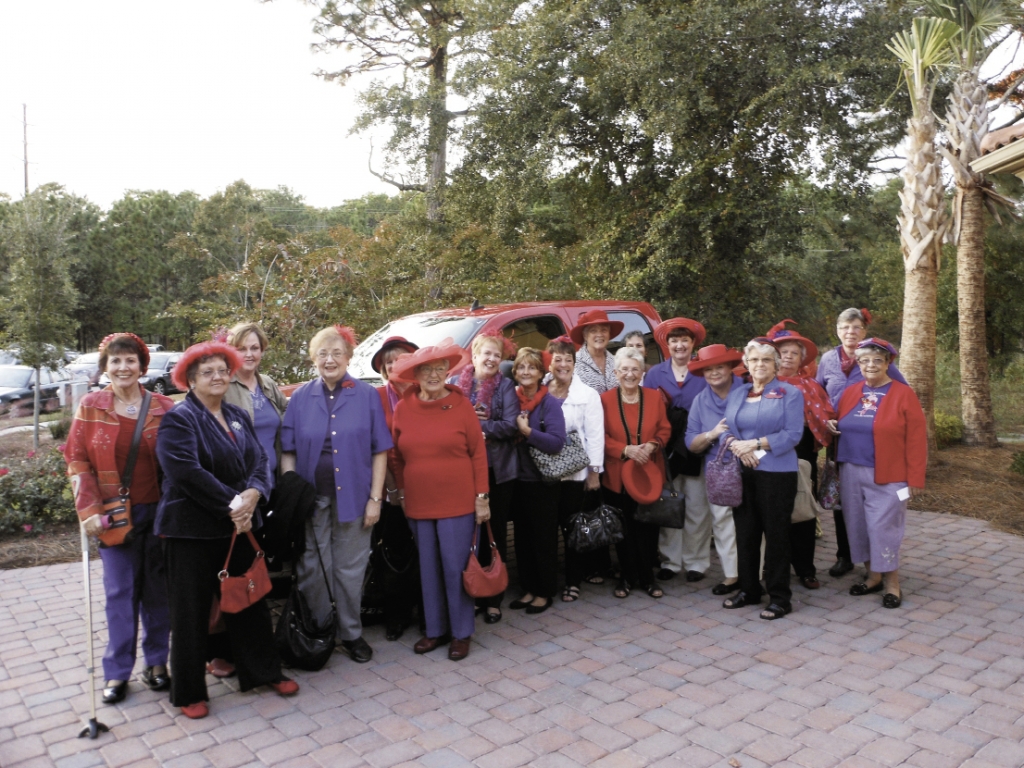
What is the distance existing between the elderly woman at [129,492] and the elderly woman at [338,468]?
763mm

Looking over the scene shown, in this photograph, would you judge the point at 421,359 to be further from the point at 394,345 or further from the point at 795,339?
the point at 795,339

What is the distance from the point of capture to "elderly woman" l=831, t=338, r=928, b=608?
5.42 m

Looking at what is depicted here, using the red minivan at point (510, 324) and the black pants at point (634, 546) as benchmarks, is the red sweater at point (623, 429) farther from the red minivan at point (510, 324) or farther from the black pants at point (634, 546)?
the red minivan at point (510, 324)

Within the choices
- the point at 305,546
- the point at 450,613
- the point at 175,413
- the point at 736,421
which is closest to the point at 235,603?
the point at 305,546

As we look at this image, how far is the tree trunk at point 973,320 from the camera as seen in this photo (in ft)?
36.2

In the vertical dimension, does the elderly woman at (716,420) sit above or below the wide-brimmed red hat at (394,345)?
below

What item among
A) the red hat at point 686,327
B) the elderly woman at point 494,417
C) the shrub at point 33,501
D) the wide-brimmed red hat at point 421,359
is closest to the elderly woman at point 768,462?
the red hat at point 686,327

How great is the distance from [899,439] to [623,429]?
6.11ft

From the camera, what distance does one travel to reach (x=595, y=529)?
5.52 m

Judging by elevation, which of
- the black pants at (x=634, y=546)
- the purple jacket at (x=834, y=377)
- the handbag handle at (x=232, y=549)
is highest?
the purple jacket at (x=834, y=377)

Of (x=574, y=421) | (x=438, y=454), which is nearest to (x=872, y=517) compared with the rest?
(x=574, y=421)

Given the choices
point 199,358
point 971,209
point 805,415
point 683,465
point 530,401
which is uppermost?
point 971,209

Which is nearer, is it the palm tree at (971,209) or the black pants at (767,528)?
the black pants at (767,528)

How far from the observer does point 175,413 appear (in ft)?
12.9
